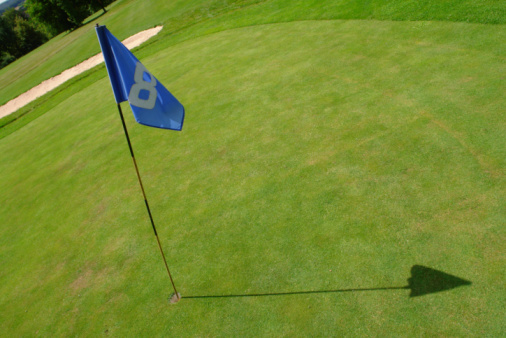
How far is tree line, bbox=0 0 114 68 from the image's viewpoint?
5308cm

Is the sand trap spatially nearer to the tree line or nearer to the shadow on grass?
the shadow on grass

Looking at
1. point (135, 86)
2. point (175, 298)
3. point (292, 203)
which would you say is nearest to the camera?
point (135, 86)

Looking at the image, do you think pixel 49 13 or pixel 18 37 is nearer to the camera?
pixel 49 13

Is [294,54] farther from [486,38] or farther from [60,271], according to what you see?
[60,271]

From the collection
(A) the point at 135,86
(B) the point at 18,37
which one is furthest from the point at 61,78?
(B) the point at 18,37

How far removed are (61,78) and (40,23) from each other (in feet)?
157

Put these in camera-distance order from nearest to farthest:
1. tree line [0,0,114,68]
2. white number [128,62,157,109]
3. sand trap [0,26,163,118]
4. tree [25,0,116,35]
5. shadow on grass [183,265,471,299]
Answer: shadow on grass [183,265,471,299] < white number [128,62,157,109] < sand trap [0,26,163,118] < tree [25,0,116,35] < tree line [0,0,114,68]

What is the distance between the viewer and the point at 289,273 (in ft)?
15.4

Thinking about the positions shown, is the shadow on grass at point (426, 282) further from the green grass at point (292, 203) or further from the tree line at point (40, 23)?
the tree line at point (40, 23)

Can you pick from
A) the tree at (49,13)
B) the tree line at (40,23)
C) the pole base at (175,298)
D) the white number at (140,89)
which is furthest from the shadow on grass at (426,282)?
the tree at (49,13)

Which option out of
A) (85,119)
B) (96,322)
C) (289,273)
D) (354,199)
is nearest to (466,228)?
(354,199)

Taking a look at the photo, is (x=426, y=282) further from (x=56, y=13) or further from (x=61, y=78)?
(x=56, y=13)

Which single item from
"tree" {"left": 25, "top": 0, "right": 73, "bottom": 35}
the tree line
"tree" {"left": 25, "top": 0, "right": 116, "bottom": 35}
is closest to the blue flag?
the tree line

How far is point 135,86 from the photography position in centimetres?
473
